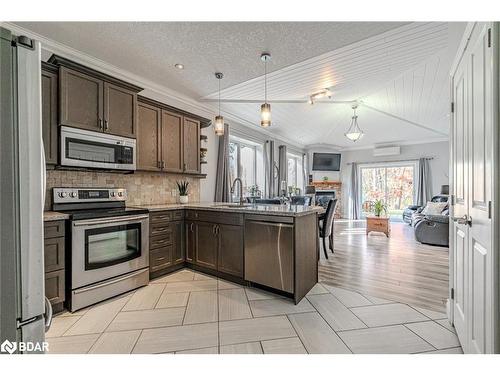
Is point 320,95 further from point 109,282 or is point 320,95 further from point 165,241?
point 109,282

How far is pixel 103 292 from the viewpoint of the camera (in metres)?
2.24

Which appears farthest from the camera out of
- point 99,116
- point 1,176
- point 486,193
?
point 99,116

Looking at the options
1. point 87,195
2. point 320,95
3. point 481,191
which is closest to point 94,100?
point 87,195

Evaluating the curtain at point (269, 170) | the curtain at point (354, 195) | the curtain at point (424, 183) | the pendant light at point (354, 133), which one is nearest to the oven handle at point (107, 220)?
the curtain at point (269, 170)

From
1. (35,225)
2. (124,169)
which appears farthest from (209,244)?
(35,225)

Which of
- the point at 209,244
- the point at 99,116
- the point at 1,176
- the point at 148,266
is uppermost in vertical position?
the point at 99,116

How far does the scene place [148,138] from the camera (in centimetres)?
306

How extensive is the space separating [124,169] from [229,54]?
1816 millimetres

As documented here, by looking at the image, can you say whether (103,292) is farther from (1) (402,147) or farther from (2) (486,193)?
(1) (402,147)

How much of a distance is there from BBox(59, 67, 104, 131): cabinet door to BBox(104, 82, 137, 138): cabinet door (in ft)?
0.21

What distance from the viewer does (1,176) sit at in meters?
0.77
